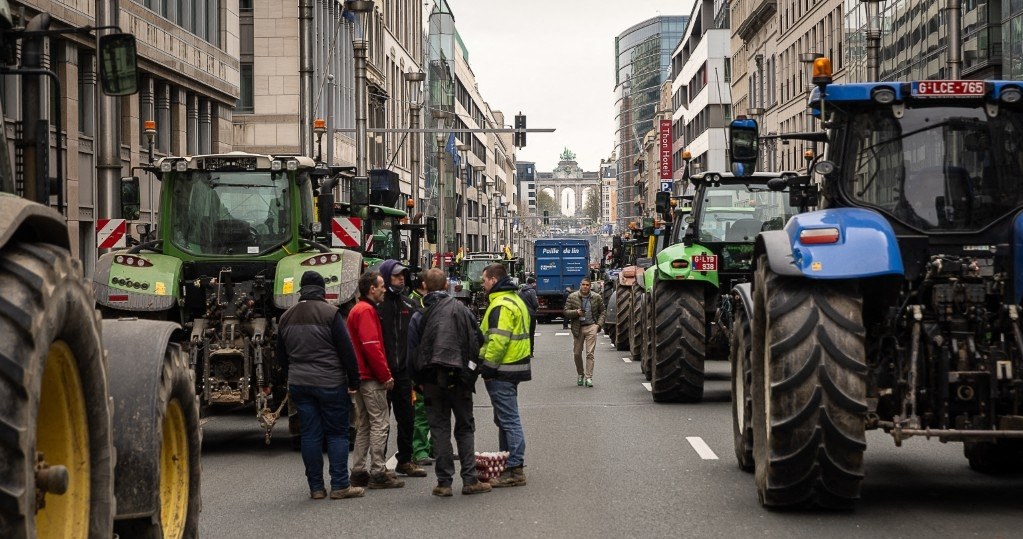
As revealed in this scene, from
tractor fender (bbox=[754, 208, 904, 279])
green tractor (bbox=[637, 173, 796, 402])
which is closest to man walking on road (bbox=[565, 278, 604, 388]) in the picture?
green tractor (bbox=[637, 173, 796, 402])

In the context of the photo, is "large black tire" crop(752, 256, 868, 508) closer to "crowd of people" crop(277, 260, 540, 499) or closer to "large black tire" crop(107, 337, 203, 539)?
"crowd of people" crop(277, 260, 540, 499)

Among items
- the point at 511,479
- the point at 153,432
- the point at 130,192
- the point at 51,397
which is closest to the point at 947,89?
the point at 511,479

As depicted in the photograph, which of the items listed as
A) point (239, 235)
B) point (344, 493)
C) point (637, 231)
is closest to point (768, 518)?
point (344, 493)

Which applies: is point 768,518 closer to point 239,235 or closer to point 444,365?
point 444,365

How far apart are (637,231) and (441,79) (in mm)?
80193

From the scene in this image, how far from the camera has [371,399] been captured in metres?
12.4

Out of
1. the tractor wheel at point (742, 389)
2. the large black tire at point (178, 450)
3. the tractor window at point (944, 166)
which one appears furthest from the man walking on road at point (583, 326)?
the large black tire at point (178, 450)

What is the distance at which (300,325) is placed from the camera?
1188 cm

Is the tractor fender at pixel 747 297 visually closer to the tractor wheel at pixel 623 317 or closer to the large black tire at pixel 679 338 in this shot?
the large black tire at pixel 679 338

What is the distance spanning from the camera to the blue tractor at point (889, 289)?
9.53 metres

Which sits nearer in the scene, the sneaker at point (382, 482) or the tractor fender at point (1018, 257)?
the tractor fender at point (1018, 257)

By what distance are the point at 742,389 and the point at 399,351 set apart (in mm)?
2802

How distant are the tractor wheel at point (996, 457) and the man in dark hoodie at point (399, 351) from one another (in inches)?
175

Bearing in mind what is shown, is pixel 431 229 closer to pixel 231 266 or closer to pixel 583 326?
pixel 583 326
